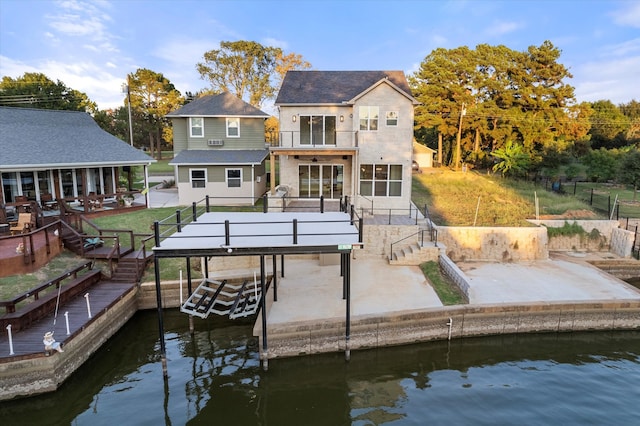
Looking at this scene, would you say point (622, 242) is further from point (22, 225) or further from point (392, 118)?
point (22, 225)

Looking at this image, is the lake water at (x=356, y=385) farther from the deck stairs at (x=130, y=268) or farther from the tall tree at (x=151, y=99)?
the tall tree at (x=151, y=99)

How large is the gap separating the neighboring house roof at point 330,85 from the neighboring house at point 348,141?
58mm

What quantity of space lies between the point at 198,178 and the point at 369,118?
11489 mm

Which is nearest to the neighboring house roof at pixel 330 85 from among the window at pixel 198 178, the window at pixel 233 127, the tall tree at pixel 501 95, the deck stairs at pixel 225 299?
the window at pixel 233 127

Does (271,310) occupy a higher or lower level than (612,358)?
higher

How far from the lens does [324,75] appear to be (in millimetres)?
25312

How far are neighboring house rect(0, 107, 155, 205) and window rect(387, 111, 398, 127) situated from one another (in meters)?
14.0

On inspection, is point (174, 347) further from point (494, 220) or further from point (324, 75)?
point (324, 75)

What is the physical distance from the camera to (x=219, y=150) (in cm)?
2698

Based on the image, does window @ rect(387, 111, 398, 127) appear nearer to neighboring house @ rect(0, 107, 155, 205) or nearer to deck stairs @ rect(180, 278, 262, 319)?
deck stairs @ rect(180, 278, 262, 319)

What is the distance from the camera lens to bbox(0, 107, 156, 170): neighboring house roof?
1920 cm

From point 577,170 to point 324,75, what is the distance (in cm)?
2331

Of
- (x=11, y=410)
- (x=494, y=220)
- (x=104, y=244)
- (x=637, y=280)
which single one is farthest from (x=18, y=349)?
(x=637, y=280)

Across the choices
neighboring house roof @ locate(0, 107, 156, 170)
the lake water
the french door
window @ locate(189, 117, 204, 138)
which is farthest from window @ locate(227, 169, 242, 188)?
the lake water
